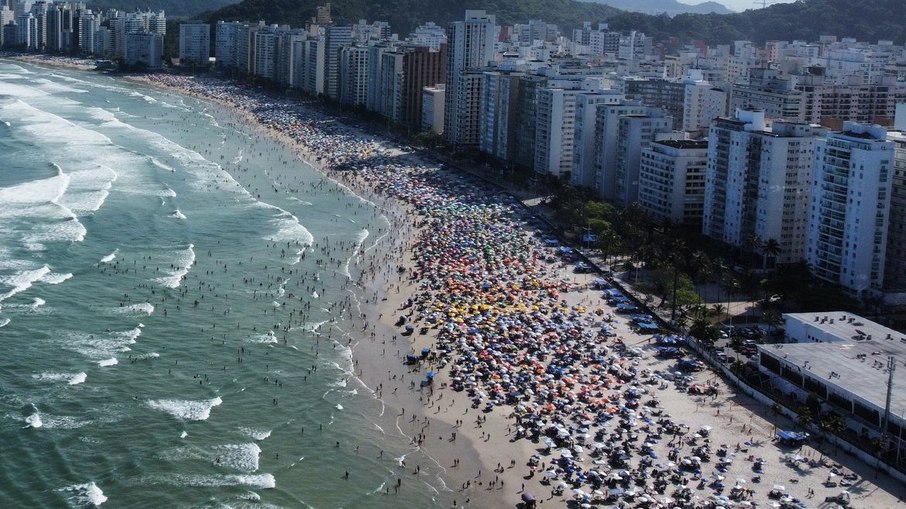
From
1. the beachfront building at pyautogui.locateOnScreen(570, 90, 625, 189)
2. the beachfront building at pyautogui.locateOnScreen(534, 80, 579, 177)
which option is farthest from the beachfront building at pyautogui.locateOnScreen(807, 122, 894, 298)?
the beachfront building at pyautogui.locateOnScreen(534, 80, 579, 177)

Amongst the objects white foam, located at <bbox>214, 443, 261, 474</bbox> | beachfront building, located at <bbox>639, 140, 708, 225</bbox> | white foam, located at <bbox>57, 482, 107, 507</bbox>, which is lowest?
white foam, located at <bbox>57, 482, 107, 507</bbox>

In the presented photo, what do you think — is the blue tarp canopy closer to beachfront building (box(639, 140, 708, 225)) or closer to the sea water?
the sea water

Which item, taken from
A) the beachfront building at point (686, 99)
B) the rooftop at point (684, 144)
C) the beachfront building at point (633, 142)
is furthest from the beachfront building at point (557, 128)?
the beachfront building at point (686, 99)

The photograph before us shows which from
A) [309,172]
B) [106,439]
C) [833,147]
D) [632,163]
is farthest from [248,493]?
[309,172]

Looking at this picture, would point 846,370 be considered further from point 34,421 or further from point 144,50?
point 144,50

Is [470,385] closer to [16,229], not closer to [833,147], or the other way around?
[833,147]

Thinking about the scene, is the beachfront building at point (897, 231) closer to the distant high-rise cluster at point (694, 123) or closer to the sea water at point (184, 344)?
the distant high-rise cluster at point (694, 123)
